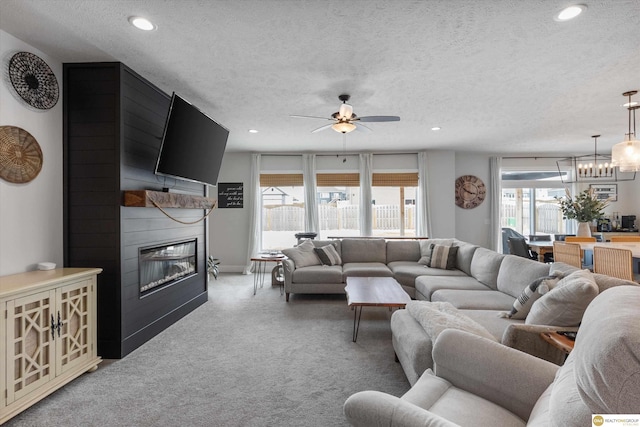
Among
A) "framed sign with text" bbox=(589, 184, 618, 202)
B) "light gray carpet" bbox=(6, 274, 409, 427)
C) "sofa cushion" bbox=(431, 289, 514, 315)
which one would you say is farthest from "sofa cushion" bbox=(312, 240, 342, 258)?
"framed sign with text" bbox=(589, 184, 618, 202)

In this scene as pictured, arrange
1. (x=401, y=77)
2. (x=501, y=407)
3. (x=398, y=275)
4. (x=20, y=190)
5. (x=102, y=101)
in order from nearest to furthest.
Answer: (x=501, y=407) → (x=20, y=190) → (x=102, y=101) → (x=401, y=77) → (x=398, y=275)

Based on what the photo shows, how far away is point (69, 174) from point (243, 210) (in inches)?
169

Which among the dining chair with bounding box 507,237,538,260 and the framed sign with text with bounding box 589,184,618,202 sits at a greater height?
the framed sign with text with bounding box 589,184,618,202

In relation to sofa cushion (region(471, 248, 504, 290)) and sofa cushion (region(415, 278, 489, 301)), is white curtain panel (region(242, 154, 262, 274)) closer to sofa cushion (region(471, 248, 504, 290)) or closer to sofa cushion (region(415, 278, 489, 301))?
sofa cushion (region(415, 278, 489, 301))

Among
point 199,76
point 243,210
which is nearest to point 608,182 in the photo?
point 243,210

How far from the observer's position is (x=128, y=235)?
9.93 feet

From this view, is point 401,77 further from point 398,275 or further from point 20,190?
point 20,190

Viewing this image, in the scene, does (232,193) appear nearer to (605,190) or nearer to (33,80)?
(33,80)

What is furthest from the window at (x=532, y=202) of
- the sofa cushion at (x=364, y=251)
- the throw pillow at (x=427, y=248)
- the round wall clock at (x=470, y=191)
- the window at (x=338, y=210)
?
the sofa cushion at (x=364, y=251)

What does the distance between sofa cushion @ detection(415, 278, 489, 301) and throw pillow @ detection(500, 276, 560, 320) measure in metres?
1.17

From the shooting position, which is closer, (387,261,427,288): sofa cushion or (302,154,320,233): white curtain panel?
(387,261,427,288): sofa cushion

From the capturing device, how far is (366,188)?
23.2ft

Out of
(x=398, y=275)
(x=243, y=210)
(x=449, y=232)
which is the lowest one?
(x=398, y=275)

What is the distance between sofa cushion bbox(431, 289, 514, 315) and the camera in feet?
9.94
